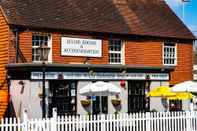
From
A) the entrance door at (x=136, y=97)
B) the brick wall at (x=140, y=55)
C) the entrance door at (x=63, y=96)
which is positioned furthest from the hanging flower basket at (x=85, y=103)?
the brick wall at (x=140, y=55)

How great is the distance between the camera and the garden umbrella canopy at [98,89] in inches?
936

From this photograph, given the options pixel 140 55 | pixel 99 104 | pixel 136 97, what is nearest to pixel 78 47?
pixel 99 104

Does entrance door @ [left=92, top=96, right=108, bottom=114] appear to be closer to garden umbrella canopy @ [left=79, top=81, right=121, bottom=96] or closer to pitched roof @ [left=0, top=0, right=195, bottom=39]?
garden umbrella canopy @ [left=79, top=81, right=121, bottom=96]

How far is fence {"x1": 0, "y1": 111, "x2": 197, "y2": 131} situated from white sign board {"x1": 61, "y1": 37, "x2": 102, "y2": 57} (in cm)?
962

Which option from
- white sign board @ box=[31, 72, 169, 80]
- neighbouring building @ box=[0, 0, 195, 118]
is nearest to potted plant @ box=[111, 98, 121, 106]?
neighbouring building @ box=[0, 0, 195, 118]

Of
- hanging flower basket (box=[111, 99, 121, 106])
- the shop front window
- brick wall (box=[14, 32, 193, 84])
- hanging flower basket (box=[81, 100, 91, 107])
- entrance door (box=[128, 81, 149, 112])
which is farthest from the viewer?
the shop front window

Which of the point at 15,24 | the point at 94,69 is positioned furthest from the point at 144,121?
the point at 15,24

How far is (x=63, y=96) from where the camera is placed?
25266 mm

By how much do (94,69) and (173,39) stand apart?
8540 millimetres

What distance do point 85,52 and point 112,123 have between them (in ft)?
36.0

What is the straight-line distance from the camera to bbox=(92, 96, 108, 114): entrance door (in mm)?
26469

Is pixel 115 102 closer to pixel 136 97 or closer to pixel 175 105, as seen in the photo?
pixel 136 97

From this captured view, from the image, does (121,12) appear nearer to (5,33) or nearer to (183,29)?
(183,29)

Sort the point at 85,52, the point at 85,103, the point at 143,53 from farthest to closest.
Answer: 1. the point at 143,53
2. the point at 85,52
3. the point at 85,103
